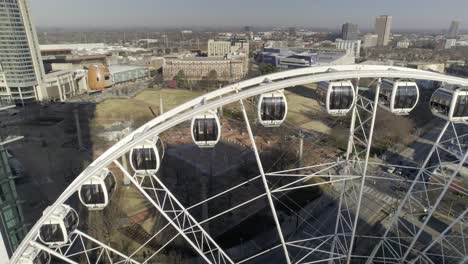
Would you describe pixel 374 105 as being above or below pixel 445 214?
above

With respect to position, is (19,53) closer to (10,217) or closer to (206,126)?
(10,217)

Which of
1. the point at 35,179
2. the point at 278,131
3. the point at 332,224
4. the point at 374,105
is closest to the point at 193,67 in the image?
the point at 278,131

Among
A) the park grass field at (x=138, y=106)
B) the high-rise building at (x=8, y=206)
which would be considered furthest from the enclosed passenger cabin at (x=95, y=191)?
the park grass field at (x=138, y=106)

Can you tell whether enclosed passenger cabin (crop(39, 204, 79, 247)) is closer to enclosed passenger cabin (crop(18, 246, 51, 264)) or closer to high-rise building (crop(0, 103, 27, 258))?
enclosed passenger cabin (crop(18, 246, 51, 264))

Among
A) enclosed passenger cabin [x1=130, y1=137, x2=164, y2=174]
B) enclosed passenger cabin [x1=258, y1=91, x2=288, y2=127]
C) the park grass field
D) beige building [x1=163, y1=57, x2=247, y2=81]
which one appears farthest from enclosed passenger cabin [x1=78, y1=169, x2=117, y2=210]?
beige building [x1=163, y1=57, x2=247, y2=81]

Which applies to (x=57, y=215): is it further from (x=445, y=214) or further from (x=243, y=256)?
(x=445, y=214)
